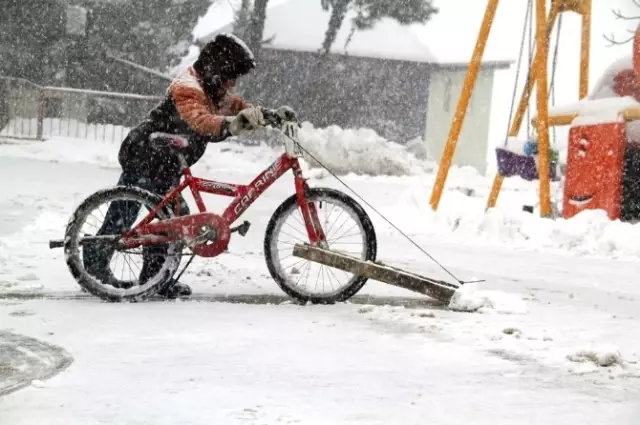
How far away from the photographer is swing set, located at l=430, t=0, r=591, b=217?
9273mm

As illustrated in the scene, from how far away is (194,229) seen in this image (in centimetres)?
496

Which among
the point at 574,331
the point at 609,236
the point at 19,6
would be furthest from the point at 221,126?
the point at 19,6

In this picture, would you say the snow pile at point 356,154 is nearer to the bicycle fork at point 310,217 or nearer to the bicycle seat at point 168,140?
the bicycle fork at point 310,217

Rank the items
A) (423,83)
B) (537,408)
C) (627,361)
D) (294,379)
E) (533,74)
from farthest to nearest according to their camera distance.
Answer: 1. (423,83)
2. (533,74)
3. (627,361)
4. (294,379)
5. (537,408)

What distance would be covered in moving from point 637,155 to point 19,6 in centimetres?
1971

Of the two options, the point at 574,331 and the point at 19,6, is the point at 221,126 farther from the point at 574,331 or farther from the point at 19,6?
the point at 19,6

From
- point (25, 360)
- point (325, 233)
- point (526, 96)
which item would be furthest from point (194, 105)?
point (526, 96)

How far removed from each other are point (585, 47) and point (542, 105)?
148 cm

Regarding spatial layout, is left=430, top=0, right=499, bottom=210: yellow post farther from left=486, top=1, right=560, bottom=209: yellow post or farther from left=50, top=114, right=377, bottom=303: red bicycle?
left=50, top=114, right=377, bottom=303: red bicycle

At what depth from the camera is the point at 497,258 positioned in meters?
7.75

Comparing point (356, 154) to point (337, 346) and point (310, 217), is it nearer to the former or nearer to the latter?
point (310, 217)

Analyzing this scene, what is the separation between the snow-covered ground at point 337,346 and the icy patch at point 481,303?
1cm

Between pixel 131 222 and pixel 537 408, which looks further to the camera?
pixel 131 222

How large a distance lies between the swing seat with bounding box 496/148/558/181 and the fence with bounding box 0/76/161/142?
502 inches
